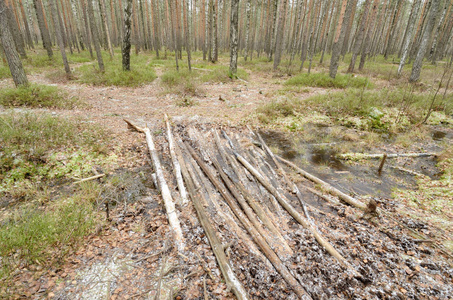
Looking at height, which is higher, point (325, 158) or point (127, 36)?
point (127, 36)

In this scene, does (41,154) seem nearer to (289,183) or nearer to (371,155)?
(289,183)

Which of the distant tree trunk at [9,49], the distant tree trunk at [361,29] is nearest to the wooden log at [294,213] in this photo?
the distant tree trunk at [9,49]

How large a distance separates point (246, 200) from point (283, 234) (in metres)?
0.95

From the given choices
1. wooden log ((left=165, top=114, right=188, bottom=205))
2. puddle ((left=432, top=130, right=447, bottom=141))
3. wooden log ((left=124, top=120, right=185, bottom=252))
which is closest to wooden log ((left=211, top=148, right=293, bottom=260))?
wooden log ((left=165, top=114, right=188, bottom=205))

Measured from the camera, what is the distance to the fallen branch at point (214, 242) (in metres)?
2.57

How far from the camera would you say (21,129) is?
17.4ft

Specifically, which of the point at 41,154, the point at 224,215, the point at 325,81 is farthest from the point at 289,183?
the point at 325,81

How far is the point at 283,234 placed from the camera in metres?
3.53

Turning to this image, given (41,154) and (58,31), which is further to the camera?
(58,31)

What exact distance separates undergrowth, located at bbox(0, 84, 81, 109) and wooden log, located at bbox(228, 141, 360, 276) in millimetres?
8027

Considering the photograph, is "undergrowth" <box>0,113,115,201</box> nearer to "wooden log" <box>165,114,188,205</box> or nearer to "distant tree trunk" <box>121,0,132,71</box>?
"wooden log" <box>165,114,188,205</box>

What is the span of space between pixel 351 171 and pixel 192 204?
451 centimetres

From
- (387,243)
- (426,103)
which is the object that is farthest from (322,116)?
(387,243)

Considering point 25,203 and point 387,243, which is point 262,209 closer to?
point 387,243
